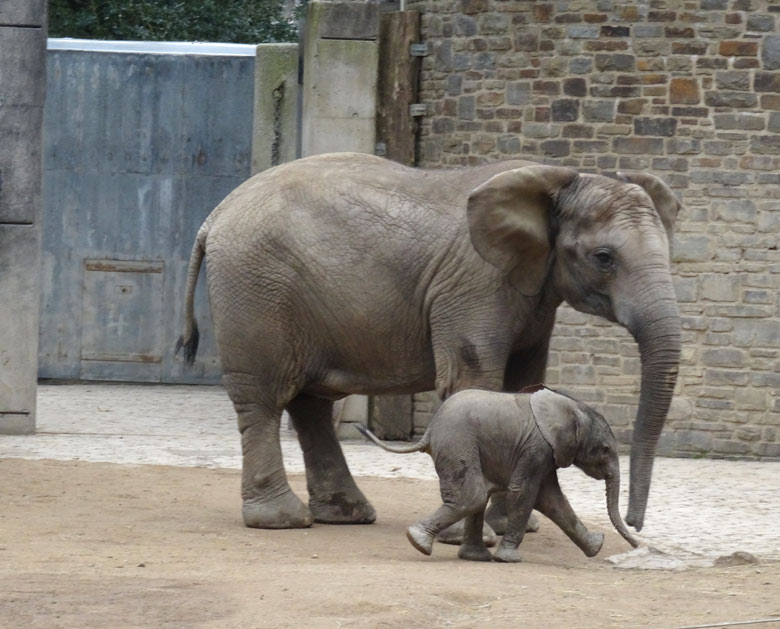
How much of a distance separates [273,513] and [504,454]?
68.9 inches

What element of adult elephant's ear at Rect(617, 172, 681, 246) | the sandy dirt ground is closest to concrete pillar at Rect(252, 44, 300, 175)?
the sandy dirt ground

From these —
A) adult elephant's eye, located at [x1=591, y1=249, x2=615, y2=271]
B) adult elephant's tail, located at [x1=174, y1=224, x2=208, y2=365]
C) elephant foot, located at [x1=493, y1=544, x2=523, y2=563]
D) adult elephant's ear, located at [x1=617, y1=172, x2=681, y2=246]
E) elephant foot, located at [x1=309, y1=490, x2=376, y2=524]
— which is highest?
adult elephant's ear, located at [x1=617, y1=172, x2=681, y2=246]

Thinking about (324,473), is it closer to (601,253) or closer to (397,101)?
(601,253)

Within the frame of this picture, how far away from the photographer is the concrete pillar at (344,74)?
14.4 meters

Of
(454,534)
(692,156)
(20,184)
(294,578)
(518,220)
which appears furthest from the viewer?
(692,156)

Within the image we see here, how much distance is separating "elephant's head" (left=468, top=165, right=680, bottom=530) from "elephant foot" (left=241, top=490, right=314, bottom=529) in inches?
74.5

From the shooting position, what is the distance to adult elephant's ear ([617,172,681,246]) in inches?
346

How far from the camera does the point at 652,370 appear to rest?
793 centimetres

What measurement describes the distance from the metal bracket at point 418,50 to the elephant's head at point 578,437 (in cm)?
679

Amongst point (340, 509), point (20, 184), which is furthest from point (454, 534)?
point (20, 184)

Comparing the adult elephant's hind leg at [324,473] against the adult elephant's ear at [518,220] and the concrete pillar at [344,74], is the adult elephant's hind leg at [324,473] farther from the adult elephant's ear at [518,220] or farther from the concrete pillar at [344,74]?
the concrete pillar at [344,74]

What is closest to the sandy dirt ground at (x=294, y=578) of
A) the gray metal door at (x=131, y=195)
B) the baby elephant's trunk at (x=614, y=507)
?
the baby elephant's trunk at (x=614, y=507)

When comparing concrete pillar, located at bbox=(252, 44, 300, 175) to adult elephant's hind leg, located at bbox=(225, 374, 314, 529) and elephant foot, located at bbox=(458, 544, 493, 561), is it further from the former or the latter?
elephant foot, located at bbox=(458, 544, 493, 561)

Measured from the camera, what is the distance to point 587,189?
332 inches
